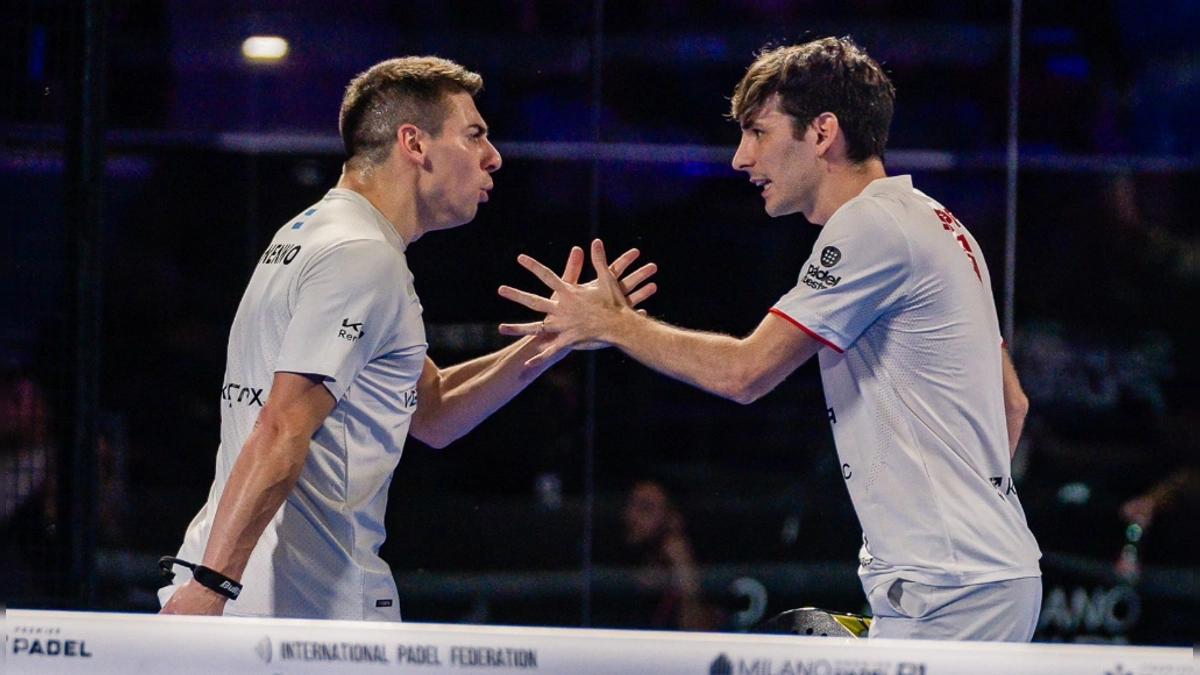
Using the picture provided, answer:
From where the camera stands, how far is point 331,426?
2.68 meters

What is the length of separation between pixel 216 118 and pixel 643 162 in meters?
1.94

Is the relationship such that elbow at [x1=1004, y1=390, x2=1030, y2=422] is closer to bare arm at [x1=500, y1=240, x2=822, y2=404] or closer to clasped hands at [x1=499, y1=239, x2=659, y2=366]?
bare arm at [x1=500, y1=240, x2=822, y2=404]

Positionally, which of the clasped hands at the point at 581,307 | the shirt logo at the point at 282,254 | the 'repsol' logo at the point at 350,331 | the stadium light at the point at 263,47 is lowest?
the 'repsol' logo at the point at 350,331

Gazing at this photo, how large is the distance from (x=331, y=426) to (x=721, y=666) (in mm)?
1201

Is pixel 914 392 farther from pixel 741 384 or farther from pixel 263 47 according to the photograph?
pixel 263 47

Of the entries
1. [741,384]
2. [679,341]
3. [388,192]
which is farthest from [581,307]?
[388,192]

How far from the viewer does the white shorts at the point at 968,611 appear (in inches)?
97.0

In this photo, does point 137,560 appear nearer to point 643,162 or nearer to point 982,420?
point 643,162

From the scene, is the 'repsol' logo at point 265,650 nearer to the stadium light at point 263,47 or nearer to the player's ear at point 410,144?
the player's ear at point 410,144

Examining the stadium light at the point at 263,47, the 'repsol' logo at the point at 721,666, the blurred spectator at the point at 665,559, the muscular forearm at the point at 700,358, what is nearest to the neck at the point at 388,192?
the muscular forearm at the point at 700,358

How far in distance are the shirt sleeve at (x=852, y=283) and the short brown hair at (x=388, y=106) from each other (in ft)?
3.45

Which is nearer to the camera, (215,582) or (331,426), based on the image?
(215,582)

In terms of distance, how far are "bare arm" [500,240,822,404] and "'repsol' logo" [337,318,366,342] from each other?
44cm

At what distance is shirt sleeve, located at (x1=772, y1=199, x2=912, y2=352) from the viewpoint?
2.57 m
